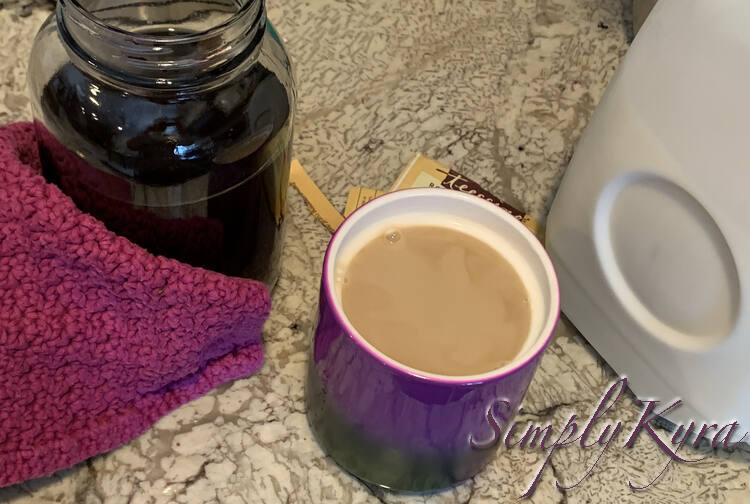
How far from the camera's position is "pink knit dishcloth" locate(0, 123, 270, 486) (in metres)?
0.37

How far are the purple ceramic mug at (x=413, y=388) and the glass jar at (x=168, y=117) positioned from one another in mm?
63

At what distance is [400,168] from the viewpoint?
575 mm

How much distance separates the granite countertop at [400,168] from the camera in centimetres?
43

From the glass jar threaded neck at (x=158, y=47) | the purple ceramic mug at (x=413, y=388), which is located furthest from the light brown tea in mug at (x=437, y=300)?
the glass jar threaded neck at (x=158, y=47)

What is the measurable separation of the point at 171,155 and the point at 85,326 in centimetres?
9

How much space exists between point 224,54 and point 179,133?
0.04 metres

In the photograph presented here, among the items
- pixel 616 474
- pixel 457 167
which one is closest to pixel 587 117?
pixel 457 167

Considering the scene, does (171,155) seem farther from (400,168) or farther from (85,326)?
(400,168)

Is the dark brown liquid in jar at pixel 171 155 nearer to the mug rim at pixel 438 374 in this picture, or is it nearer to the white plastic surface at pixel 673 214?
the mug rim at pixel 438 374

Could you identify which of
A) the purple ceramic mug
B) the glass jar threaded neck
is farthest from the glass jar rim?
the purple ceramic mug

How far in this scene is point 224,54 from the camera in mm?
374

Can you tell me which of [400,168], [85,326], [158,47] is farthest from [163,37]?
[400,168]

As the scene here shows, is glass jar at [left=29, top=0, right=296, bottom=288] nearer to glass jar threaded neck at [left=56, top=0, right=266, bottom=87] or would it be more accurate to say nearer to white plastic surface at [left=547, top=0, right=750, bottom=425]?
glass jar threaded neck at [left=56, top=0, right=266, bottom=87]

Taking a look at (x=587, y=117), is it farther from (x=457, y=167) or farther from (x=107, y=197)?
(x=107, y=197)
